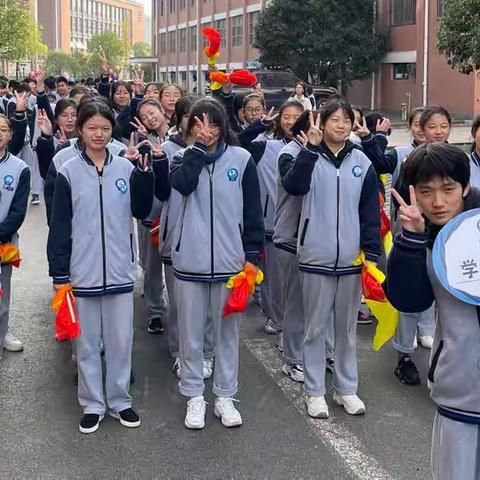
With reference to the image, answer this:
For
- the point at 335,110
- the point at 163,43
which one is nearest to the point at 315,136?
the point at 335,110

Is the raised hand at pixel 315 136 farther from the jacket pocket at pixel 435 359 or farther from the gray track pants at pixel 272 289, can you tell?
the jacket pocket at pixel 435 359

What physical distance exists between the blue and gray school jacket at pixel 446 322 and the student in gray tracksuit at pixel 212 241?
1.70 metres

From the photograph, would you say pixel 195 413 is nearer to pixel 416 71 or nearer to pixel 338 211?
pixel 338 211

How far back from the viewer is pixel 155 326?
5695 mm

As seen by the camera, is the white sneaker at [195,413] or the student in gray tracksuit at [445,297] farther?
the white sneaker at [195,413]

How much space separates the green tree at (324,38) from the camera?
3189 cm

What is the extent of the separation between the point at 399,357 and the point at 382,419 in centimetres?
79

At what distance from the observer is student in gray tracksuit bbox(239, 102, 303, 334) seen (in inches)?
200

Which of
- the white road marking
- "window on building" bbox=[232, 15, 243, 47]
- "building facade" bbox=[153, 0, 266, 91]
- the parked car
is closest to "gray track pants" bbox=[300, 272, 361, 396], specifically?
the white road marking

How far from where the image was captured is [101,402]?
4.01 metres

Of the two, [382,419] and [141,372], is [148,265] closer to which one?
[141,372]

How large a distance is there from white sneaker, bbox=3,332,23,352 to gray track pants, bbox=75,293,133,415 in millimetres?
1383

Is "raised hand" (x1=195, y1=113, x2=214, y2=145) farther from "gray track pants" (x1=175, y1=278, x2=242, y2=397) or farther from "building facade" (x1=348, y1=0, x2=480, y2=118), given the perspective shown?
"building facade" (x1=348, y1=0, x2=480, y2=118)

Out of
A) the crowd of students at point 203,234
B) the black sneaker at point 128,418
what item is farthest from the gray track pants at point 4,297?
the black sneaker at point 128,418
